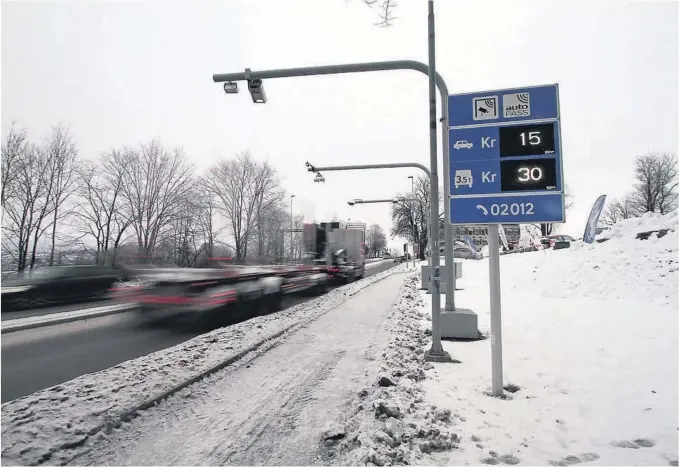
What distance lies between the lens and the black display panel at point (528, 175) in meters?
4.67

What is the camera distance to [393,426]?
12.2 ft

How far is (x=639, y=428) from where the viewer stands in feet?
12.0

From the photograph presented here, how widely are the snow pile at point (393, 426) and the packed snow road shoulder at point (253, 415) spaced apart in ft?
0.78

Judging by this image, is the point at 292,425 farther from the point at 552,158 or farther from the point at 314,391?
the point at 552,158

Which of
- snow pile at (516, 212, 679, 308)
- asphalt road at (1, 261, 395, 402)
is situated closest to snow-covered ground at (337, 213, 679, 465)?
snow pile at (516, 212, 679, 308)

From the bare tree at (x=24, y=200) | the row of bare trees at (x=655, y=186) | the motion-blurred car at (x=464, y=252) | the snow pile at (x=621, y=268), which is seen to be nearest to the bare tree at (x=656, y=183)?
the row of bare trees at (x=655, y=186)

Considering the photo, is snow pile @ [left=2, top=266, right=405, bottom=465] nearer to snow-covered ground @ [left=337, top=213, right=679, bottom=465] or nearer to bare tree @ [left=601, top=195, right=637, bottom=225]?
snow-covered ground @ [left=337, top=213, right=679, bottom=465]

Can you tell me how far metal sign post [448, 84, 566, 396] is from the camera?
4684mm

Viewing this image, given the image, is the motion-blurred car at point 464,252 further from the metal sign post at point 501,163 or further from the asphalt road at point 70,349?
the metal sign post at point 501,163

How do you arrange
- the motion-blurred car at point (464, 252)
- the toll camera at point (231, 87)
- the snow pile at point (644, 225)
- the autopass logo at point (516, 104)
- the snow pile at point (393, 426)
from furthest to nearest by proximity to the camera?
the motion-blurred car at point (464, 252), the snow pile at point (644, 225), the toll camera at point (231, 87), the autopass logo at point (516, 104), the snow pile at point (393, 426)

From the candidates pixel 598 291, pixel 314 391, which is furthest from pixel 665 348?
pixel 598 291

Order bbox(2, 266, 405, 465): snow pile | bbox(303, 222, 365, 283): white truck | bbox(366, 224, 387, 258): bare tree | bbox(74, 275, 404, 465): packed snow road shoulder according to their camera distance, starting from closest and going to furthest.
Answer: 1. bbox(74, 275, 404, 465): packed snow road shoulder
2. bbox(2, 266, 405, 465): snow pile
3. bbox(303, 222, 365, 283): white truck
4. bbox(366, 224, 387, 258): bare tree

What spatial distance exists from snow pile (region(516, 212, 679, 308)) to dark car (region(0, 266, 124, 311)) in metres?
20.3

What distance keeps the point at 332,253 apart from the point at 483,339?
63.3 feet
